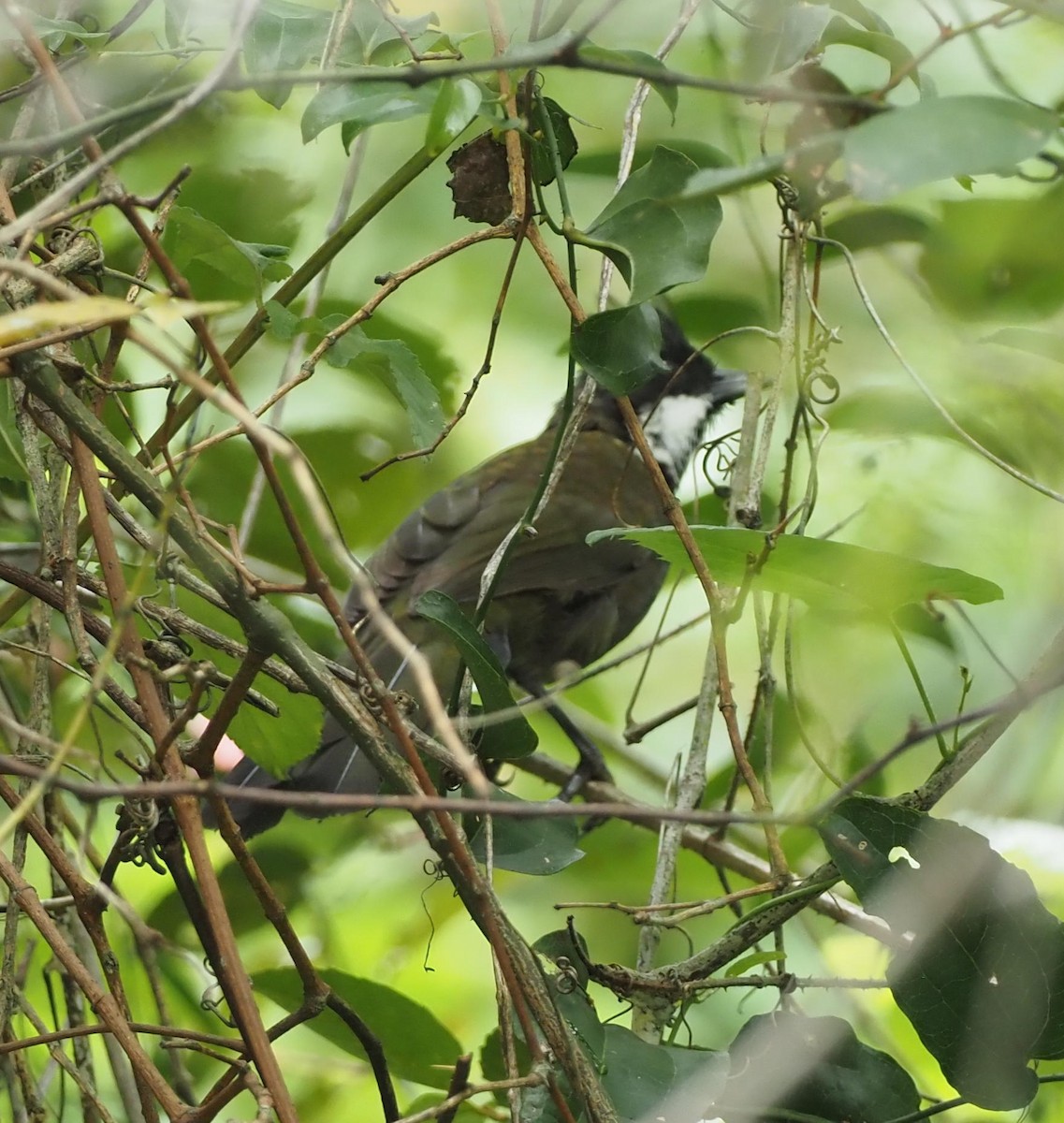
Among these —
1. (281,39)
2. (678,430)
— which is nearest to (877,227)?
(281,39)

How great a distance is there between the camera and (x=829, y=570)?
1.09 meters

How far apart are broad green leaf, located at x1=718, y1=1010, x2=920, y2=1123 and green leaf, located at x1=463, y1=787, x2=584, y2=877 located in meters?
0.25

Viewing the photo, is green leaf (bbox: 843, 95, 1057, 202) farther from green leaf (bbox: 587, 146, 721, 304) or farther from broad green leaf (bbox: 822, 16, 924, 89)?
broad green leaf (bbox: 822, 16, 924, 89)

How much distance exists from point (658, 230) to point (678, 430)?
8.28 feet

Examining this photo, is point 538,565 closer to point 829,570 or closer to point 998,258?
point 998,258

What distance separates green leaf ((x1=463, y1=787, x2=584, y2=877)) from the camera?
1253 millimetres

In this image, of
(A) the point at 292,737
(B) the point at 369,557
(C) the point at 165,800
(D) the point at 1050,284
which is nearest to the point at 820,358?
(D) the point at 1050,284

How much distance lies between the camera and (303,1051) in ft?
7.67

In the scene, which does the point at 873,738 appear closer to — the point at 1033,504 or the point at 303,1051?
the point at 1033,504

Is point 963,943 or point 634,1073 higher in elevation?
point 963,943

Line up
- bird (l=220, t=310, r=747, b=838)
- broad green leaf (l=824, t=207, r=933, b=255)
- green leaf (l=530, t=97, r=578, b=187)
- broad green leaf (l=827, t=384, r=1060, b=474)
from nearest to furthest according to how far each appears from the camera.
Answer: green leaf (l=530, t=97, r=578, b=187) → broad green leaf (l=827, t=384, r=1060, b=474) → broad green leaf (l=824, t=207, r=933, b=255) → bird (l=220, t=310, r=747, b=838)

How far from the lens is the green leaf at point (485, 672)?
1152 millimetres

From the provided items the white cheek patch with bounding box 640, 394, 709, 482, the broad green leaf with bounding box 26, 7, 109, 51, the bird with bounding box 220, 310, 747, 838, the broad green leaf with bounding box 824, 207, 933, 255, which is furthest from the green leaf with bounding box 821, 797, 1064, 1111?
the white cheek patch with bounding box 640, 394, 709, 482

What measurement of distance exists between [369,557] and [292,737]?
147cm
